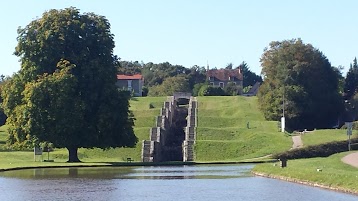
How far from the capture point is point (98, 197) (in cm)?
3303

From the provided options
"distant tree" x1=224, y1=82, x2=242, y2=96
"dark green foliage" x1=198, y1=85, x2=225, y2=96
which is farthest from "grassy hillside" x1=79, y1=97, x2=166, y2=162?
"distant tree" x1=224, y1=82, x2=242, y2=96

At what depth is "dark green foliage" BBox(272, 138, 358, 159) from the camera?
67.0 metres

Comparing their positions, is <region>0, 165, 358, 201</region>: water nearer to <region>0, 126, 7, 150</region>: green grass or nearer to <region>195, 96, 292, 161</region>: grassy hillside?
<region>195, 96, 292, 161</region>: grassy hillside

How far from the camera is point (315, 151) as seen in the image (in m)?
67.6

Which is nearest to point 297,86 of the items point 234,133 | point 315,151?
point 234,133

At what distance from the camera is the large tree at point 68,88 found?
67938 mm

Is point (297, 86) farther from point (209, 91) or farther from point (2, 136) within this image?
point (209, 91)

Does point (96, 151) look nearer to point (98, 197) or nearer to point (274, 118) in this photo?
point (274, 118)

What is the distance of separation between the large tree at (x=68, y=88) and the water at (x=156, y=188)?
20.1 meters

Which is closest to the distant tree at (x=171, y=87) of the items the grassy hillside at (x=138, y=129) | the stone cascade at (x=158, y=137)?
the grassy hillside at (x=138, y=129)

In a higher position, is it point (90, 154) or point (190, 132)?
point (190, 132)

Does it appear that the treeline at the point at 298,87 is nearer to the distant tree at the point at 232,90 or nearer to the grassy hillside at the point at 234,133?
the grassy hillside at the point at 234,133

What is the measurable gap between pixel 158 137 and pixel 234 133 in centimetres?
861

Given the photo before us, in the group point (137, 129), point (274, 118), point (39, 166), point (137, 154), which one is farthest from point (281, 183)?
point (274, 118)
